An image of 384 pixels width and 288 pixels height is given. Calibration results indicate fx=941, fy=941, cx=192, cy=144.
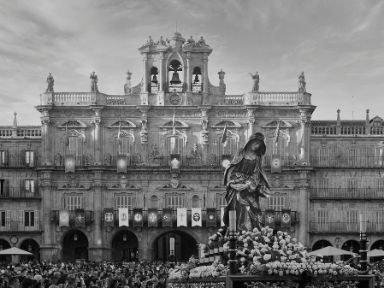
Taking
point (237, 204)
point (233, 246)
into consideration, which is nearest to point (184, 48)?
point (237, 204)

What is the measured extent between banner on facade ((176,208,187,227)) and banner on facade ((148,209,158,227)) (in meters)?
1.73

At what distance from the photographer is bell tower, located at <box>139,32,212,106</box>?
232 ft

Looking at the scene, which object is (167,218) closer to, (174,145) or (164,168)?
(164,168)

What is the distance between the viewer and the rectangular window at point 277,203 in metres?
69.9

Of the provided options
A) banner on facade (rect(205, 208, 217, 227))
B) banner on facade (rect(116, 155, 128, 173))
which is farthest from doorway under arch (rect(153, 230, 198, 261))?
banner on facade (rect(116, 155, 128, 173))

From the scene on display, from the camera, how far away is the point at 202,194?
70000 millimetres

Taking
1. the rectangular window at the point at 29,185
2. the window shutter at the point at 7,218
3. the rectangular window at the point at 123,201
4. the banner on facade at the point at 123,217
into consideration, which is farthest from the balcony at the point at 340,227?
the window shutter at the point at 7,218

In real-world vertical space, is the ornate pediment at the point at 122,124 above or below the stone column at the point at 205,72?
below

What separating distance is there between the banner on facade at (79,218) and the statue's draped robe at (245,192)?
40183mm

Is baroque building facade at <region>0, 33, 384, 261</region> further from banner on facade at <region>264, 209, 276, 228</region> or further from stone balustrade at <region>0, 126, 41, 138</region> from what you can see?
stone balustrade at <region>0, 126, 41, 138</region>

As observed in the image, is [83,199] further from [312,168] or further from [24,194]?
[312,168]

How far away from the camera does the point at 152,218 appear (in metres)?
68.8

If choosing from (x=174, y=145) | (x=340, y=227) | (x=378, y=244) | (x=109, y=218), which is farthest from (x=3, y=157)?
(x=378, y=244)

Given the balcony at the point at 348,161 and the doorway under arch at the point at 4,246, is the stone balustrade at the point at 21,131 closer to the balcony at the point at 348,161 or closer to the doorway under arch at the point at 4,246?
the doorway under arch at the point at 4,246
